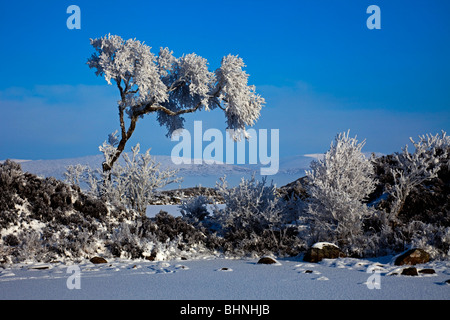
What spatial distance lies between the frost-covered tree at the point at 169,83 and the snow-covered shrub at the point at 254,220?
728 cm

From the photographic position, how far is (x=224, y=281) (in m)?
5.79

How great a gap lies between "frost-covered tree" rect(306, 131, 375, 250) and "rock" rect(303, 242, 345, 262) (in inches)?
23.3

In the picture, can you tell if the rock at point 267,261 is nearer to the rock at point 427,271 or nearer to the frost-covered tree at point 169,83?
the rock at point 427,271

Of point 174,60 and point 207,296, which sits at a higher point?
point 174,60

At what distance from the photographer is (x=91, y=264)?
736 cm

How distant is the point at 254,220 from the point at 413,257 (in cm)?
377

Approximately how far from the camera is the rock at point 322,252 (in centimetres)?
738

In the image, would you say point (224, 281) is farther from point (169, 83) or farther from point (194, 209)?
point (169, 83)

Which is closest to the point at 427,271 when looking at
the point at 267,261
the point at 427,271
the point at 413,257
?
the point at 427,271

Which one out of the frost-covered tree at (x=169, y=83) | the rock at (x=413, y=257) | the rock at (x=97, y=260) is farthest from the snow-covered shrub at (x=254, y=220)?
the frost-covered tree at (x=169, y=83)

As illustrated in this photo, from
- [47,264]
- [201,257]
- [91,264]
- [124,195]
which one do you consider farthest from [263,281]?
[124,195]

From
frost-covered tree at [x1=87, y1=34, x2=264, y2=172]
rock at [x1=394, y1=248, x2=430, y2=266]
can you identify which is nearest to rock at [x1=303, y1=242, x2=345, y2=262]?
rock at [x1=394, y1=248, x2=430, y2=266]
